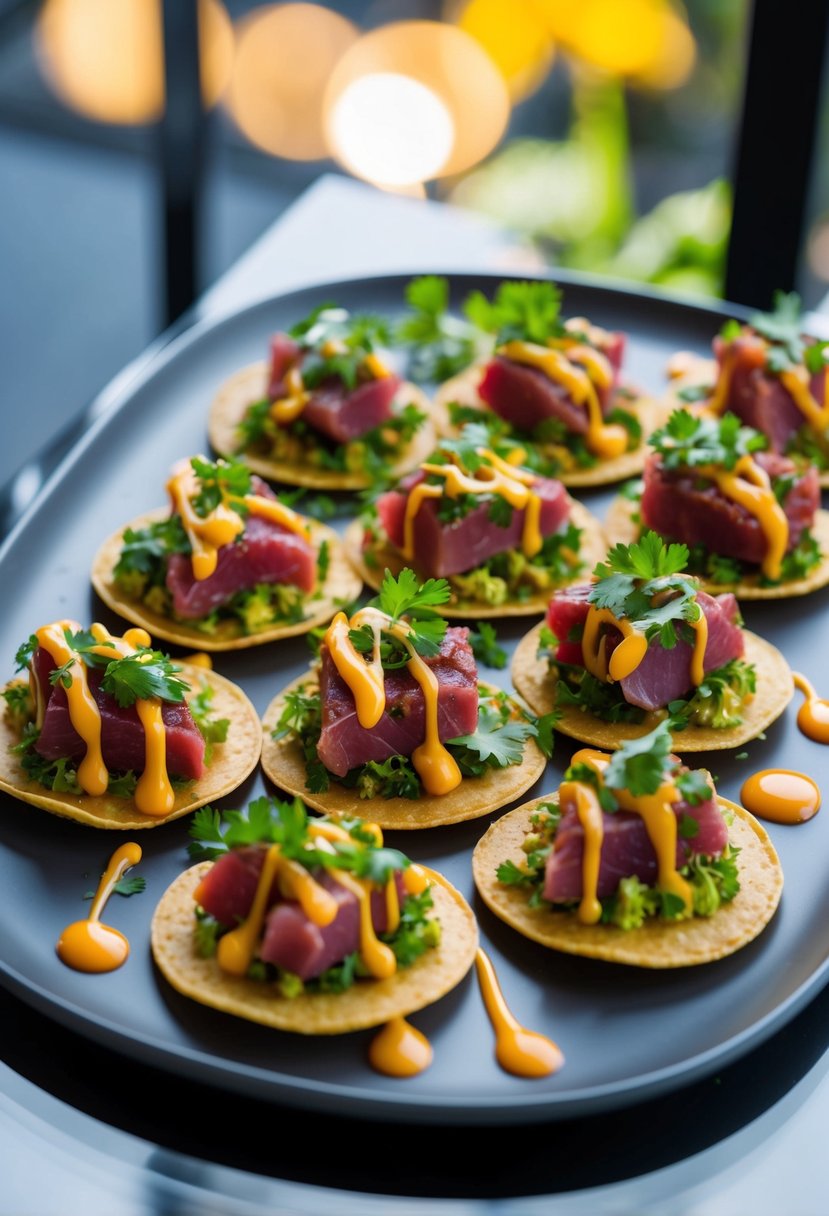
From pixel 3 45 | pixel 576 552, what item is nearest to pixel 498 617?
pixel 576 552

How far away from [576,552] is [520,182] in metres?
5.50

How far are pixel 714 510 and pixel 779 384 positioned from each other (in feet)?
2.81

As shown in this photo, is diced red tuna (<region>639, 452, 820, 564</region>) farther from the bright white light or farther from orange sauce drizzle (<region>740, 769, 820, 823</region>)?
the bright white light

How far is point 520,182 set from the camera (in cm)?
1015

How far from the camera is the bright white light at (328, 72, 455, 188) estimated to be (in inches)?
428

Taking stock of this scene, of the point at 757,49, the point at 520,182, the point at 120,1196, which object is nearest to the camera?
the point at 120,1196

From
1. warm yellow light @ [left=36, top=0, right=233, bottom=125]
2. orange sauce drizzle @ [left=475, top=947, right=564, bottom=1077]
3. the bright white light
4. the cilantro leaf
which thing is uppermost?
the cilantro leaf

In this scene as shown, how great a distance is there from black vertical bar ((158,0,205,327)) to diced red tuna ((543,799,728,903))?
17.1 ft

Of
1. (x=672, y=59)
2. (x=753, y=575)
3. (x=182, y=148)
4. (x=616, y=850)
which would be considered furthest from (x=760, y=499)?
(x=672, y=59)

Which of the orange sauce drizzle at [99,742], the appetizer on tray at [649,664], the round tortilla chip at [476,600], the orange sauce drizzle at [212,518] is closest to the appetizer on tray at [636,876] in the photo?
the appetizer on tray at [649,664]

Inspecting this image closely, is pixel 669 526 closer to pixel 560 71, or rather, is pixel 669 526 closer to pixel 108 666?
pixel 108 666

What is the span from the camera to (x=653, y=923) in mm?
3953

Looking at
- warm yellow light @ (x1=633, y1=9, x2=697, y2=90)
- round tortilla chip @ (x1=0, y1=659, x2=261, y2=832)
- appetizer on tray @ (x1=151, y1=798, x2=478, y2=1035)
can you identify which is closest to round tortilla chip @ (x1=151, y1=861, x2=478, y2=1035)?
appetizer on tray @ (x1=151, y1=798, x2=478, y2=1035)

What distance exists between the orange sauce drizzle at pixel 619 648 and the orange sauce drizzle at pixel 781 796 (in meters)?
0.36
